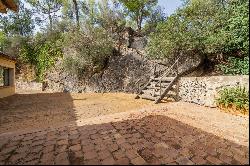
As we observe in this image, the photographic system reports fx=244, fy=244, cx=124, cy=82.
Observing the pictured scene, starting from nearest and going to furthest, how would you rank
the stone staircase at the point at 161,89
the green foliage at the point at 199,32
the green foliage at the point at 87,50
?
the stone staircase at the point at 161,89, the green foliage at the point at 199,32, the green foliage at the point at 87,50

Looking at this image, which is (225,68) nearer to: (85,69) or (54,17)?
(85,69)

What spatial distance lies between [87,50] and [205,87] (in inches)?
421

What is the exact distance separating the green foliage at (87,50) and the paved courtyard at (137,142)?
443 inches

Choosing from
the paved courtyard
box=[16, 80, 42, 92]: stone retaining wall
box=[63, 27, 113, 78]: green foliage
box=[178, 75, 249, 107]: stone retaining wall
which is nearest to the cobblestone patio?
the paved courtyard

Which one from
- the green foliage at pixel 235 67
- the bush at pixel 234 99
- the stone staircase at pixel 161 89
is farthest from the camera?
the green foliage at pixel 235 67

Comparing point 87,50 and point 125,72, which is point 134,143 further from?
point 87,50

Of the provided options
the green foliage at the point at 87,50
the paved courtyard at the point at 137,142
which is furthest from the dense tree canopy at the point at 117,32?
the paved courtyard at the point at 137,142

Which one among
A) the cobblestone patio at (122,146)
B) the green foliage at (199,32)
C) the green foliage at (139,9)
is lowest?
the cobblestone patio at (122,146)

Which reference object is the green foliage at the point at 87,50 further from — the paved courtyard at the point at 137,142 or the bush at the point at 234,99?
the paved courtyard at the point at 137,142

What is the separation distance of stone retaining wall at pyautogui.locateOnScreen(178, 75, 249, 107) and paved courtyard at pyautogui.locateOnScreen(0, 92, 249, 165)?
5.14 feet

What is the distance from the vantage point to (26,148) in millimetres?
4945

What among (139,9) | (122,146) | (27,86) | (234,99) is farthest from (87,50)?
(122,146)

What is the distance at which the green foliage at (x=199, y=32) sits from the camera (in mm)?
11905

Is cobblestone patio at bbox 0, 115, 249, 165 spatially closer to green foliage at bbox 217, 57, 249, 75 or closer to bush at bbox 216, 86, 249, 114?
bush at bbox 216, 86, 249, 114
